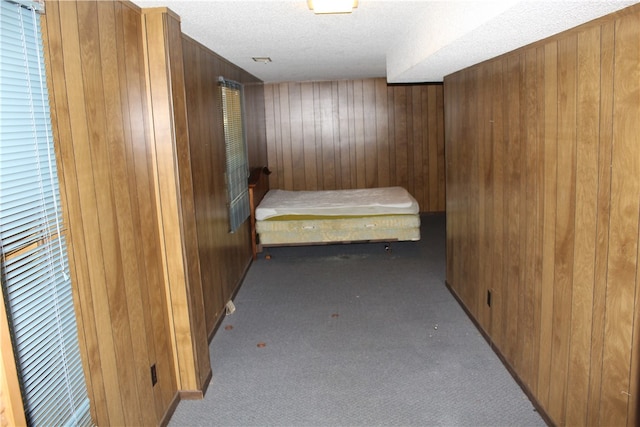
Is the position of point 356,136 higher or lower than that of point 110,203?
higher

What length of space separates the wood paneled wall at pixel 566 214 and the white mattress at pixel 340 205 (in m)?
2.18

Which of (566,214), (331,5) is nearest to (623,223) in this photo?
(566,214)

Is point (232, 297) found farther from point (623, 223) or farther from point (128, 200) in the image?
point (623, 223)

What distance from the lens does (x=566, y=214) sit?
2.30 m

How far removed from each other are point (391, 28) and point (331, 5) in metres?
0.97

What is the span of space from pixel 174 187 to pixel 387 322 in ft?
6.81

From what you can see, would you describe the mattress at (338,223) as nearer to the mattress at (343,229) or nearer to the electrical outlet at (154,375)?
the mattress at (343,229)

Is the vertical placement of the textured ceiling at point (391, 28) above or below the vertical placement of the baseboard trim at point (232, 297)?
above

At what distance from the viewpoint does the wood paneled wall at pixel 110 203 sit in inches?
73.0

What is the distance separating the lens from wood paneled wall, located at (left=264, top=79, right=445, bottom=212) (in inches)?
302

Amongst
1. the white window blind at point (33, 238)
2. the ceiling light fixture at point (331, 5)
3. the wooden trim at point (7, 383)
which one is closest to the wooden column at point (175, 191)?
the ceiling light fixture at point (331, 5)

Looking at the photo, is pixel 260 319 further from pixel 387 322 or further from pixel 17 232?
pixel 17 232

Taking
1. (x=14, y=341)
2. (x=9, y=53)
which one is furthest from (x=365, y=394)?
(x=9, y=53)

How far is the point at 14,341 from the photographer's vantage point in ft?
→ 4.77
